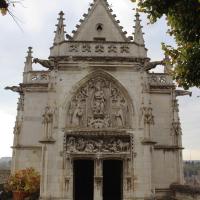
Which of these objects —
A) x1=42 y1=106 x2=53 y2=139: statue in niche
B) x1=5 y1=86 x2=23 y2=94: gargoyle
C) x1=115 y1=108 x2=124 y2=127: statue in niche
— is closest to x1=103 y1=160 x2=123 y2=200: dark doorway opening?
x1=115 y1=108 x2=124 y2=127: statue in niche

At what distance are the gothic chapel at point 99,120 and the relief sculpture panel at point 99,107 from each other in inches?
2.0

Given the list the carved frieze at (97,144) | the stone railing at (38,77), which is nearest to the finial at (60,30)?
the stone railing at (38,77)

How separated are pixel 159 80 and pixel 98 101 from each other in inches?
214

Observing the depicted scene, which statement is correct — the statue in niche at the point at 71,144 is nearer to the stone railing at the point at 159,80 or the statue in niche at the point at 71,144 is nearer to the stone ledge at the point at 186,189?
the stone ledge at the point at 186,189

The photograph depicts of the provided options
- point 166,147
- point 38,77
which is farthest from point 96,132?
point 38,77

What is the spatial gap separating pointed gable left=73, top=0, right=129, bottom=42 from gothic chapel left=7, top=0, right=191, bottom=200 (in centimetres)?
6

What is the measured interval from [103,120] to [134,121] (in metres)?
1.58

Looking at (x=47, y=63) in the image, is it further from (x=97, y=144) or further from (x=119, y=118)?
(x=97, y=144)

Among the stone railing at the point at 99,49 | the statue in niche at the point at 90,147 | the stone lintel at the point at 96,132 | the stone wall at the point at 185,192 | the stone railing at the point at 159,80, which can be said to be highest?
the stone railing at the point at 99,49

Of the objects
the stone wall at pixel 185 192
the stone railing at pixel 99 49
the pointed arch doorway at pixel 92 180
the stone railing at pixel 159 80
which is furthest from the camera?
the stone railing at pixel 159 80

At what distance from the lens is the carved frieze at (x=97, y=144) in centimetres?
1825

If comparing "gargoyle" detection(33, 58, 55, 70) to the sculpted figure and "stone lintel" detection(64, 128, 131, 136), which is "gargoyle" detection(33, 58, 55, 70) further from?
"stone lintel" detection(64, 128, 131, 136)

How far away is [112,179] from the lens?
2014cm

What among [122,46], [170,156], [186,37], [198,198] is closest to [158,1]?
[186,37]
